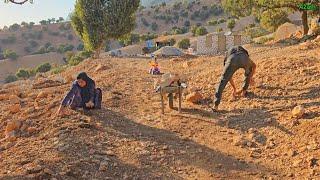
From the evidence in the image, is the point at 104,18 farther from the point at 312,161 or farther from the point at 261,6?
the point at 312,161

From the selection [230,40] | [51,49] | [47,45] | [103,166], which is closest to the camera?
[103,166]

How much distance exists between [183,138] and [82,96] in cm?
230

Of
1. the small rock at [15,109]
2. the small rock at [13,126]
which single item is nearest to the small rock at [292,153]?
the small rock at [13,126]

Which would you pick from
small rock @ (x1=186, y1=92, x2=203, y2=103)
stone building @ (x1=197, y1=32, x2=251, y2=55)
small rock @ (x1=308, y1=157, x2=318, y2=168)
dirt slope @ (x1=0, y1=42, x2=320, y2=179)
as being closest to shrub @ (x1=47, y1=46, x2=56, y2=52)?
stone building @ (x1=197, y1=32, x2=251, y2=55)

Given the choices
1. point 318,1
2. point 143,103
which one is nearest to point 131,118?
point 143,103

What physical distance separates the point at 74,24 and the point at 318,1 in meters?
17.0

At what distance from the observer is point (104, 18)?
95.3 ft

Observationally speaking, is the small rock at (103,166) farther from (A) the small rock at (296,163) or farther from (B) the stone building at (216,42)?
(B) the stone building at (216,42)

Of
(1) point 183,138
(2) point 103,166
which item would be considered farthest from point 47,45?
(2) point 103,166

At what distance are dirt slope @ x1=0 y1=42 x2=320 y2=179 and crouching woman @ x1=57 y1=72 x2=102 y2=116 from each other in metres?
0.22

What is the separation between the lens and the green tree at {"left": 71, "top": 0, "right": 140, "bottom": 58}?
2908 centimetres

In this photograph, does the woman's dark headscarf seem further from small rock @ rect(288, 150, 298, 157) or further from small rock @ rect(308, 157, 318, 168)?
small rock @ rect(308, 157, 318, 168)

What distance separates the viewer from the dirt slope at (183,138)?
6.89 meters

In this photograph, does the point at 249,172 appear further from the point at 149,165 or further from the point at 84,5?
the point at 84,5
